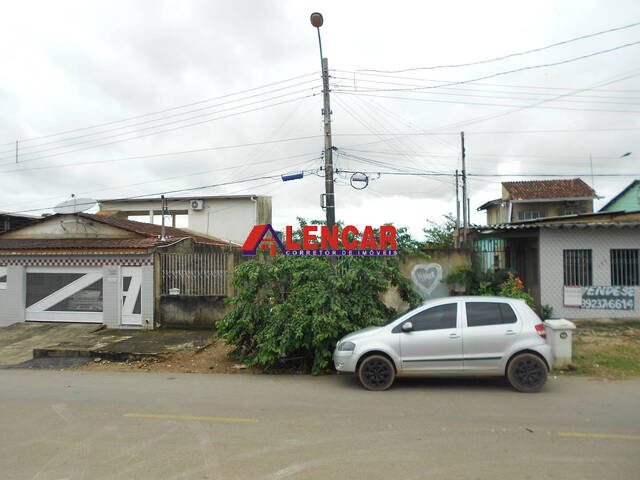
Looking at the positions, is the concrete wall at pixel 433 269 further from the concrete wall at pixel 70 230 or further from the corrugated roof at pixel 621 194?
the corrugated roof at pixel 621 194

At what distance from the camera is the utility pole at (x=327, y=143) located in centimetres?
1080

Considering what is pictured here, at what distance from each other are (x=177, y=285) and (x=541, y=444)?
1220 cm

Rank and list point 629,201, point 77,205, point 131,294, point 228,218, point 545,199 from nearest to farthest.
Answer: point 131,294 → point 77,205 → point 629,201 → point 228,218 → point 545,199

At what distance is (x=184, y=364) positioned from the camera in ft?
34.2

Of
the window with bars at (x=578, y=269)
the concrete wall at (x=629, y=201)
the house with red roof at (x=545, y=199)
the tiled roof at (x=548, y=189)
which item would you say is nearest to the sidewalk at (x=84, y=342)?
the window with bars at (x=578, y=269)

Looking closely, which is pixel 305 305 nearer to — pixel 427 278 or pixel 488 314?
pixel 488 314

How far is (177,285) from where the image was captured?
1498cm

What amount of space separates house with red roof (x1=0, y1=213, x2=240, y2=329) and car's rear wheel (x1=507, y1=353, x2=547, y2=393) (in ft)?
30.4

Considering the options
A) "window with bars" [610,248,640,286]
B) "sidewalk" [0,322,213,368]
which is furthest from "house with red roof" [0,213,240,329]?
"window with bars" [610,248,640,286]

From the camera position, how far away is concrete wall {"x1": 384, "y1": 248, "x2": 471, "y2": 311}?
549 inches

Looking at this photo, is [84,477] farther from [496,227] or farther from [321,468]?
[496,227]

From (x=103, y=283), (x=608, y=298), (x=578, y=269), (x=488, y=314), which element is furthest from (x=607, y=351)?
A: (x=103, y=283)

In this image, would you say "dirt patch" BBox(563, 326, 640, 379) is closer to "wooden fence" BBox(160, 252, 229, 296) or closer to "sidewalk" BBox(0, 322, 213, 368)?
"sidewalk" BBox(0, 322, 213, 368)

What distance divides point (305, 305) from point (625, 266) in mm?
9265
